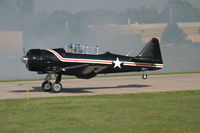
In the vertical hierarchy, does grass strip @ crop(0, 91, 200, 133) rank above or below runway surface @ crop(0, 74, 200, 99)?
below

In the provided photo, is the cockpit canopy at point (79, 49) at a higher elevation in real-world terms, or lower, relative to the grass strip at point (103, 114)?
higher

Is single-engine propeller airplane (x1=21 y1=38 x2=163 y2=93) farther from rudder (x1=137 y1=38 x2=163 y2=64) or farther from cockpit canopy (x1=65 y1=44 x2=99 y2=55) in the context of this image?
rudder (x1=137 y1=38 x2=163 y2=64)

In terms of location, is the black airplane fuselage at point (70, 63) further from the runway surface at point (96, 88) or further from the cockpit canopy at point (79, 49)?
the runway surface at point (96, 88)

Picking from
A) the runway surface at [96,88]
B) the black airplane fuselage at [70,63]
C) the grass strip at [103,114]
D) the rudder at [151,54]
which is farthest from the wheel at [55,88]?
the rudder at [151,54]

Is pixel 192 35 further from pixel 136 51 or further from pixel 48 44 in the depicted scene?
pixel 48 44

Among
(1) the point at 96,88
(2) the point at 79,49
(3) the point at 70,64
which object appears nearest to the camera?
(3) the point at 70,64

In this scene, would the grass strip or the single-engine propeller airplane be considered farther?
the single-engine propeller airplane

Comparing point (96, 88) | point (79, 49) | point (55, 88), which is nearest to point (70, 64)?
point (79, 49)

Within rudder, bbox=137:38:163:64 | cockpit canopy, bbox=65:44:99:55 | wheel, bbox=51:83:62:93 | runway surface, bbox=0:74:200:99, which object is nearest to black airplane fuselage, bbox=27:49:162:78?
cockpit canopy, bbox=65:44:99:55

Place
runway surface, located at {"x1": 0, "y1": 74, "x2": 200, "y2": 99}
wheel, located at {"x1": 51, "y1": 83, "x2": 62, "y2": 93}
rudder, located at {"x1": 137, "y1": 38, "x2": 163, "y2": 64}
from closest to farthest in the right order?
runway surface, located at {"x1": 0, "y1": 74, "x2": 200, "y2": 99} → wheel, located at {"x1": 51, "y1": 83, "x2": 62, "y2": 93} → rudder, located at {"x1": 137, "y1": 38, "x2": 163, "y2": 64}

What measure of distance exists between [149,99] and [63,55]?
6.68 metres

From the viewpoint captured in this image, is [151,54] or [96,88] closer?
[96,88]

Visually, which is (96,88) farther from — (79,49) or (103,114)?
(103,114)

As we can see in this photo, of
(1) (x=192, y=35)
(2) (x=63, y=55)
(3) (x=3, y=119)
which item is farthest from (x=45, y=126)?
(1) (x=192, y=35)
